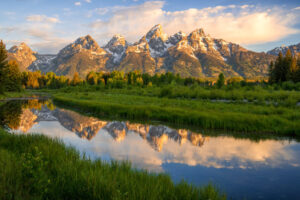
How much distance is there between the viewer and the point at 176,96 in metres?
45.8

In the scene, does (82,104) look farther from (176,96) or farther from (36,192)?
(36,192)

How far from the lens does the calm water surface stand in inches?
353

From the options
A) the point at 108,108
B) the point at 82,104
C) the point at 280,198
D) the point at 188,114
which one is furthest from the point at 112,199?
the point at 82,104

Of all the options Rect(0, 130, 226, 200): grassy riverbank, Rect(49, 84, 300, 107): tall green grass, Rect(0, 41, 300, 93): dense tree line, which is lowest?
Rect(0, 130, 226, 200): grassy riverbank

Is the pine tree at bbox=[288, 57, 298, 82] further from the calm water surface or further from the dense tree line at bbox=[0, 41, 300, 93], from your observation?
the calm water surface

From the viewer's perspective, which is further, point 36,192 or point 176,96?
point 176,96

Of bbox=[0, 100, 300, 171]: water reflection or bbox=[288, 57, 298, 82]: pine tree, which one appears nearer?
bbox=[0, 100, 300, 171]: water reflection

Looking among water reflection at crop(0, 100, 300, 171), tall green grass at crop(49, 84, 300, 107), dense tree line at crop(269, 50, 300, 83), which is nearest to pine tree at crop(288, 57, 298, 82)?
dense tree line at crop(269, 50, 300, 83)

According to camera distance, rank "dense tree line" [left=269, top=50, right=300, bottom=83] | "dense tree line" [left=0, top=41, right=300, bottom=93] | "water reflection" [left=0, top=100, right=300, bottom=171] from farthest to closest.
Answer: "dense tree line" [left=269, top=50, right=300, bottom=83] < "dense tree line" [left=0, top=41, right=300, bottom=93] < "water reflection" [left=0, top=100, right=300, bottom=171]

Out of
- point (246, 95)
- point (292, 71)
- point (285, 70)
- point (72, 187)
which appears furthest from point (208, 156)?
point (285, 70)

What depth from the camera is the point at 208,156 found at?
41.3 ft

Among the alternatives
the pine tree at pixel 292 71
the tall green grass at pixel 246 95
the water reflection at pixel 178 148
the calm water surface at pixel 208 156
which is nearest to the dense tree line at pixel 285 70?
the pine tree at pixel 292 71

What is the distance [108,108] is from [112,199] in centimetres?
2619

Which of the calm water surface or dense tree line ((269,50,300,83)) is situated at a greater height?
dense tree line ((269,50,300,83))
